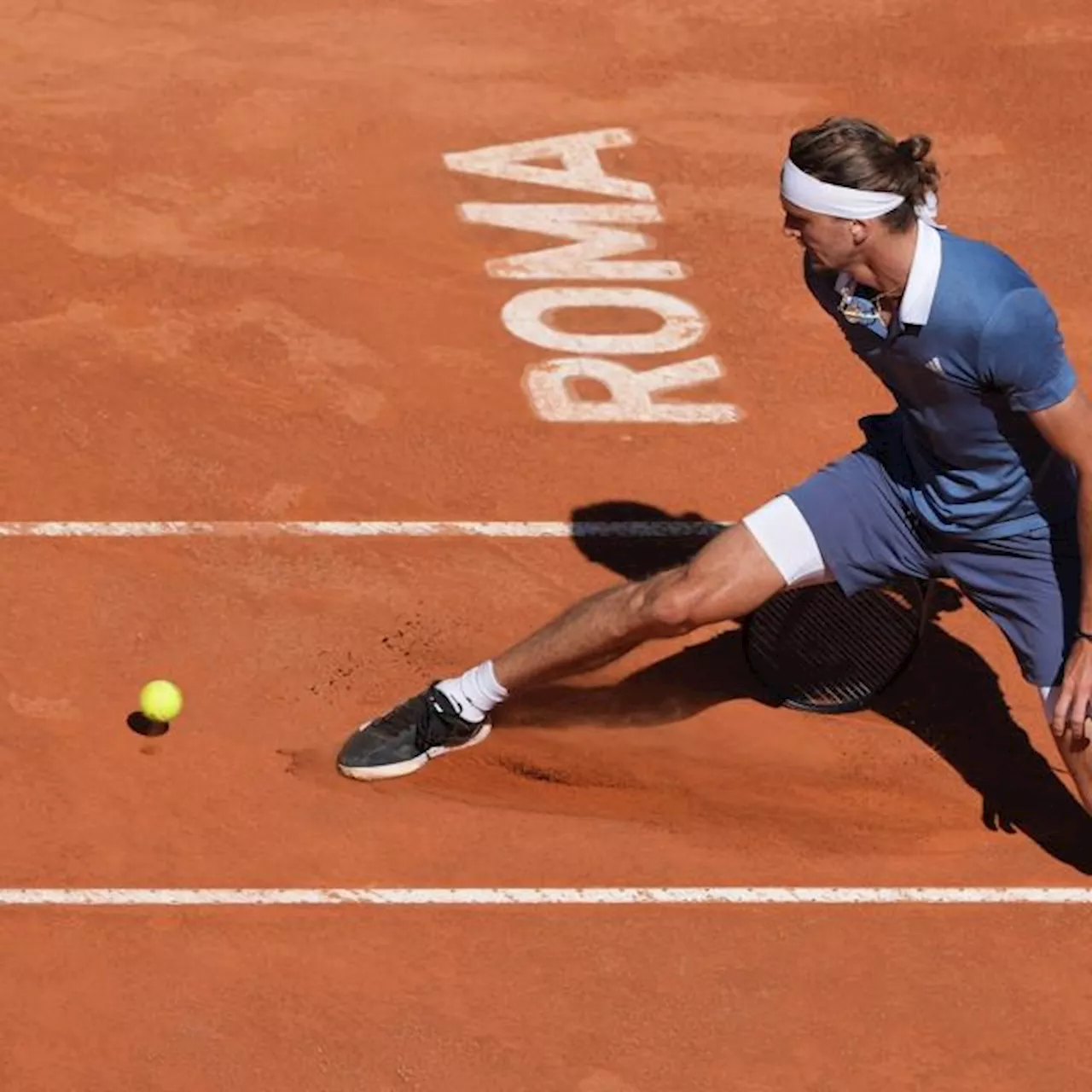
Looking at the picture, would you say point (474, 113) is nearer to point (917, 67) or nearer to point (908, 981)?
point (917, 67)

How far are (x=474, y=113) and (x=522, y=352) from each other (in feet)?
9.01

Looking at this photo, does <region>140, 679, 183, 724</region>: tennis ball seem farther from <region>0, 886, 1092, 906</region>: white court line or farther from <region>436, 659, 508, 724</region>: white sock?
<region>436, 659, 508, 724</region>: white sock

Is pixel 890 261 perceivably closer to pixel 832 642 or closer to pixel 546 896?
pixel 832 642

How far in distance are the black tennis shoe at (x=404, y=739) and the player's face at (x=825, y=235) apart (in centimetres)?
198

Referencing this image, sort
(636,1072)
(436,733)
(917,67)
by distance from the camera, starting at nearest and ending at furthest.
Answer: (636,1072) → (436,733) → (917,67)

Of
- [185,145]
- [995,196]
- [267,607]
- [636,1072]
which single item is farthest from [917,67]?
[636,1072]

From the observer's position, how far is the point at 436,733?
8055 mm

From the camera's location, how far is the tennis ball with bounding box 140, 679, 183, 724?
26.5 feet

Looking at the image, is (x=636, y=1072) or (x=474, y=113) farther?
(x=474, y=113)

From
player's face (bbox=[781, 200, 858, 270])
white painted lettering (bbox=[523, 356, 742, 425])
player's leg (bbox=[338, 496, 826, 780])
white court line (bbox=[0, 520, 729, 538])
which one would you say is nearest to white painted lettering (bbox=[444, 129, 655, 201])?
white painted lettering (bbox=[523, 356, 742, 425])

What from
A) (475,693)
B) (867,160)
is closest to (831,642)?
(475,693)

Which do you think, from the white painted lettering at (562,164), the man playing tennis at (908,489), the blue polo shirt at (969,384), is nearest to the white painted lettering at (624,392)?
the white painted lettering at (562,164)

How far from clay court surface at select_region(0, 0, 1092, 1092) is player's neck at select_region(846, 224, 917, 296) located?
6.09ft

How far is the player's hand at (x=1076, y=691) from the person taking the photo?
7262 millimetres
